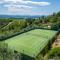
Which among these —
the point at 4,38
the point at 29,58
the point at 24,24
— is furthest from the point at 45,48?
the point at 24,24

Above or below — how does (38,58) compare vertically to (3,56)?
below

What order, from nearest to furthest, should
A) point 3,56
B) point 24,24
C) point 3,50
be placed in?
point 3,56 → point 3,50 → point 24,24

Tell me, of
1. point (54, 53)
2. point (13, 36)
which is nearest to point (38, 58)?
point (54, 53)

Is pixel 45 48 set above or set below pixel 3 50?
below

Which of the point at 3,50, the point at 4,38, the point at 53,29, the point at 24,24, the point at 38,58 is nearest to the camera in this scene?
the point at 3,50

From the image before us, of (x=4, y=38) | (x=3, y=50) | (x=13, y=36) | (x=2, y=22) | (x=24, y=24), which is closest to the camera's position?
(x=3, y=50)

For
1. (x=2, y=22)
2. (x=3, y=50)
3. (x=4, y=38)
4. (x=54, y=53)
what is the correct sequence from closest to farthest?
(x=3, y=50), (x=54, y=53), (x=4, y=38), (x=2, y=22)

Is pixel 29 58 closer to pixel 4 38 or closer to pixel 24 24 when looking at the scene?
pixel 4 38

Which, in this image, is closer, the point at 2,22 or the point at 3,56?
the point at 3,56

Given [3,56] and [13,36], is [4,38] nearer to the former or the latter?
[13,36]
